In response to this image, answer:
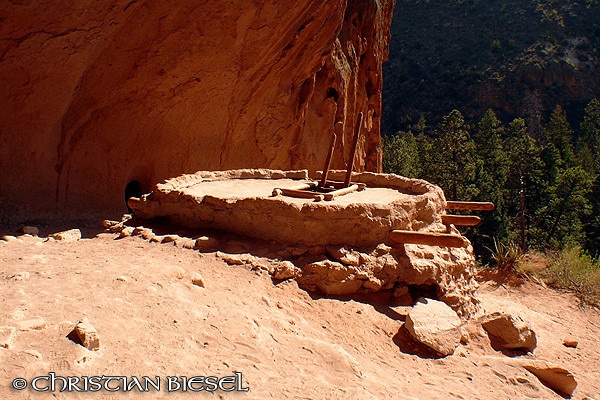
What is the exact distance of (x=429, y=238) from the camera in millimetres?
→ 4078

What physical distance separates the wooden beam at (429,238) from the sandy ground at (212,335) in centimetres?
51

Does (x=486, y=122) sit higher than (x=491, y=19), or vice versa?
(x=491, y=19)

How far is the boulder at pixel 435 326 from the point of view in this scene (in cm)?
366

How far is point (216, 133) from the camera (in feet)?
30.6

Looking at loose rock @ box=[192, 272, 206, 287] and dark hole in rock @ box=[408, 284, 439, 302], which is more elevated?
loose rock @ box=[192, 272, 206, 287]

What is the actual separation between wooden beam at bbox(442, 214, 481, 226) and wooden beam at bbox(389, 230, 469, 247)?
0.63m

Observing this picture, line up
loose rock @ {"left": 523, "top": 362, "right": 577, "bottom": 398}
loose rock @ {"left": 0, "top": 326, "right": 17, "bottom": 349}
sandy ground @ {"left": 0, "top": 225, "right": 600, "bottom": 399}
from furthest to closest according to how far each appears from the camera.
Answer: loose rock @ {"left": 523, "top": 362, "right": 577, "bottom": 398}, sandy ground @ {"left": 0, "top": 225, "right": 600, "bottom": 399}, loose rock @ {"left": 0, "top": 326, "right": 17, "bottom": 349}

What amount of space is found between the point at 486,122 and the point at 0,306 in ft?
66.9

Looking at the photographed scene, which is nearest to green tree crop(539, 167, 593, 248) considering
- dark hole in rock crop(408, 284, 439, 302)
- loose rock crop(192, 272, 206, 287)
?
dark hole in rock crop(408, 284, 439, 302)

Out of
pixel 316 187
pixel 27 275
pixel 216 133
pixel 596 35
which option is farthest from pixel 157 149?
pixel 596 35

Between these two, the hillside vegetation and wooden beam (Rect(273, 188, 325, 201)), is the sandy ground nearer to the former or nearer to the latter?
wooden beam (Rect(273, 188, 325, 201))

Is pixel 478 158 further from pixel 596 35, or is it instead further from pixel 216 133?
pixel 596 35

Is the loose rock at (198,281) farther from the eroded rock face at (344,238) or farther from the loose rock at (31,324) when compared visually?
the loose rock at (31,324)

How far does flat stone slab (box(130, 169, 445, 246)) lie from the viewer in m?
4.23
